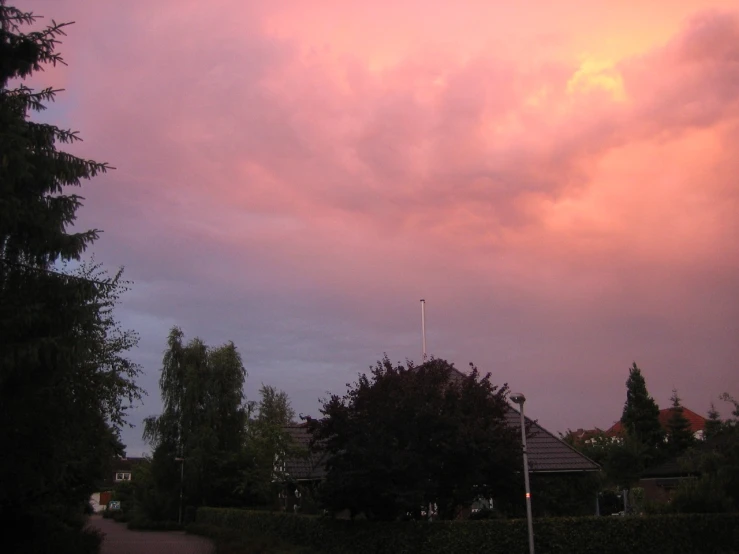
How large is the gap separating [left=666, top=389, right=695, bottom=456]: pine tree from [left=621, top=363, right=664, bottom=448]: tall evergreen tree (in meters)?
1.78

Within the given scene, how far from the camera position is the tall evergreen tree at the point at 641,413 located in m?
79.5

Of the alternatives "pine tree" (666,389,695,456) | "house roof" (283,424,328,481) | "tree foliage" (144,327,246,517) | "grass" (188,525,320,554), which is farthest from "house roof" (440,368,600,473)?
"pine tree" (666,389,695,456)

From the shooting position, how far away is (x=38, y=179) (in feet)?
55.5

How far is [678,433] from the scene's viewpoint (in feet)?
247

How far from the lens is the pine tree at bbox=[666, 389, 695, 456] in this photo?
74312 mm

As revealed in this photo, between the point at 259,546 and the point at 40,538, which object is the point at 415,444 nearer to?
the point at 259,546

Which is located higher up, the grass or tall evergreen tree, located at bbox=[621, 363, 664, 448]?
tall evergreen tree, located at bbox=[621, 363, 664, 448]

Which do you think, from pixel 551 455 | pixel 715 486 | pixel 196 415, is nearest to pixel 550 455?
pixel 551 455

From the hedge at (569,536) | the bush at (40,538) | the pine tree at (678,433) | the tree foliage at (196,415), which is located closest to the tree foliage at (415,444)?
the hedge at (569,536)

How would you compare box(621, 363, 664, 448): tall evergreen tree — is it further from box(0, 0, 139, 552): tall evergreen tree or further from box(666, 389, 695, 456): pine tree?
box(0, 0, 139, 552): tall evergreen tree

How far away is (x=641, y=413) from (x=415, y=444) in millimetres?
64982

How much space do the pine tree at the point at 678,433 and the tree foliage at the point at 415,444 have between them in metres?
55.9

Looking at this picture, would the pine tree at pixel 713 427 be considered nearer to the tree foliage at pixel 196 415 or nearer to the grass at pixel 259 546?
the grass at pixel 259 546

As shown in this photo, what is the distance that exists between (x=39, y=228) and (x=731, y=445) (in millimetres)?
21904
